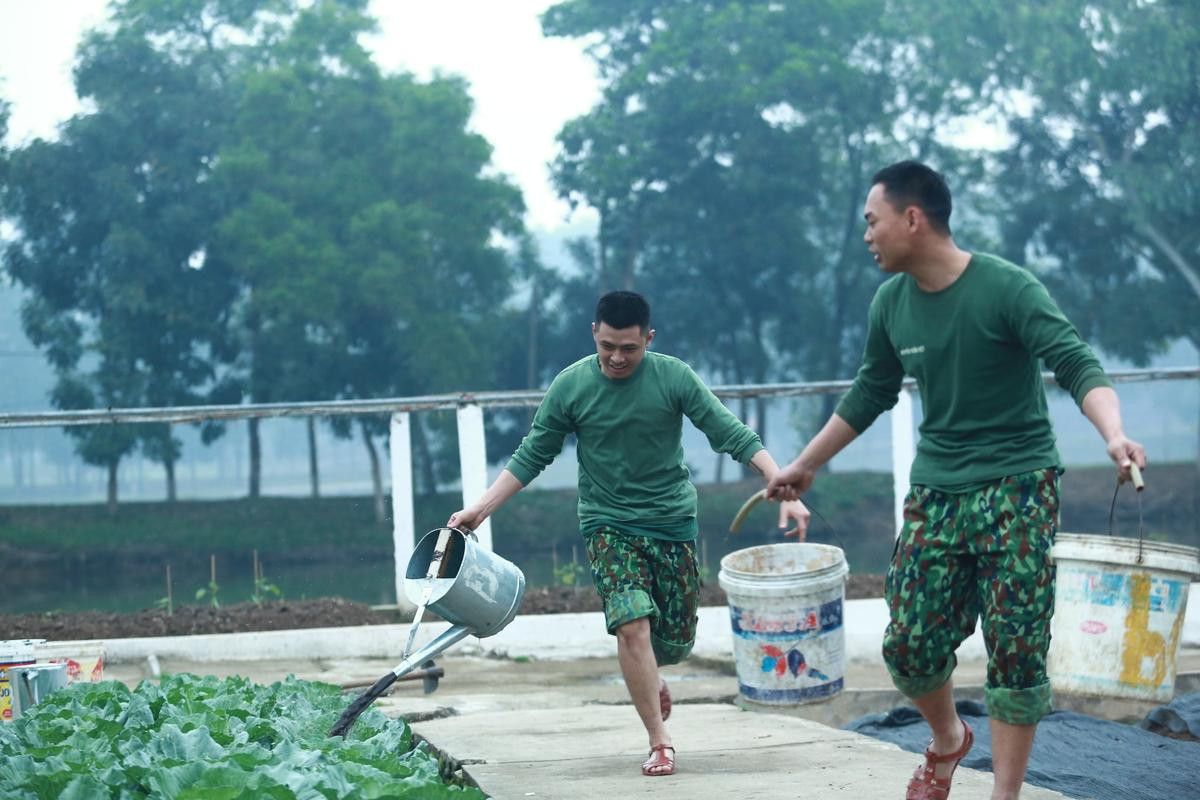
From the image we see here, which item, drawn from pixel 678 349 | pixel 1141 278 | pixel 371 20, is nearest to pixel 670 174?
pixel 678 349

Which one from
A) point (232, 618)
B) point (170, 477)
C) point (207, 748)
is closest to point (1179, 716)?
point (207, 748)

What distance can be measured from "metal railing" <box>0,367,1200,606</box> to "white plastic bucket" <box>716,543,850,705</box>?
3066 millimetres

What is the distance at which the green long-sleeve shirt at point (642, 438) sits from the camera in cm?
543

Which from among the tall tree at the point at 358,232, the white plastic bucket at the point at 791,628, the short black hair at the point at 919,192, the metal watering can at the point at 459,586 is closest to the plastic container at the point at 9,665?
the metal watering can at the point at 459,586

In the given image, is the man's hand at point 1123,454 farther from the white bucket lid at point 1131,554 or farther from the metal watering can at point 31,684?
the metal watering can at point 31,684

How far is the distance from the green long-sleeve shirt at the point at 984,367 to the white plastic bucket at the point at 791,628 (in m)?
3.05

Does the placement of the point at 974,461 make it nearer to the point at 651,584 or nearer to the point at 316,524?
the point at 651,584

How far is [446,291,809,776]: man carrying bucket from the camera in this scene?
532 cm

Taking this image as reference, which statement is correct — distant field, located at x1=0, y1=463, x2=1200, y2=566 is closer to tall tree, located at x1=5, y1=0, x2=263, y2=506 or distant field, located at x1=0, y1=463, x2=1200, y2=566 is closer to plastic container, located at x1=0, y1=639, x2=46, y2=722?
tall tree, located at x1=5, y1=0, x2=263, y2=506

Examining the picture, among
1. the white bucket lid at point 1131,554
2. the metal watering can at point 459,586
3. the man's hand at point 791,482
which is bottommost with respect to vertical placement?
the white bucket lid at point 1131,554

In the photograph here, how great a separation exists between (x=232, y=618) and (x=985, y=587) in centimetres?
766

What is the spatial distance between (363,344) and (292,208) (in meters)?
3.49

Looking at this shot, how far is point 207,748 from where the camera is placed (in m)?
4.43

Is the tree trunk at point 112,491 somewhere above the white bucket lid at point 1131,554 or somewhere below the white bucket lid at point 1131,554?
below
